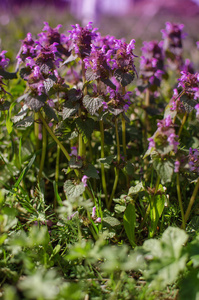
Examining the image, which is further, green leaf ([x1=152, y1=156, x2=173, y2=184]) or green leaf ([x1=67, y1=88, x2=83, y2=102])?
green leaf ([x1=67, y1=88, x2=83, y2=102])

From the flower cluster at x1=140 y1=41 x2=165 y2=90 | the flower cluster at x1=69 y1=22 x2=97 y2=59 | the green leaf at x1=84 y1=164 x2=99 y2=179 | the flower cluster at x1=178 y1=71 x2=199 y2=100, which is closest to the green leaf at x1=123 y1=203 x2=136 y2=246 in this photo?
the green leaf at x1=84 y1=164 x2=99 y2=179

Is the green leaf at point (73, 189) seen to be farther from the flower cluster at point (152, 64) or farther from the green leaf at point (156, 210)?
the flower cluster at point (152, 64)

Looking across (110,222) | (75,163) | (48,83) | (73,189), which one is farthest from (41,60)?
(110,222)

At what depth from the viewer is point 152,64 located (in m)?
2.27

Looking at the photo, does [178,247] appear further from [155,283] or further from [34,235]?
[34,235]

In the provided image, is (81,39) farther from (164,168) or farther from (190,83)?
(164,168)

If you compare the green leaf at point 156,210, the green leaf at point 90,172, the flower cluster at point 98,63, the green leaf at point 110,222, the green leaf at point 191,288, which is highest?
the flower cluster at point 98,63

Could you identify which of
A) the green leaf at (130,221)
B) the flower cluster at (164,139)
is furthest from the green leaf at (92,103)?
the green leaf at (130,221)

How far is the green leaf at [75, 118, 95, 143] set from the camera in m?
1.56

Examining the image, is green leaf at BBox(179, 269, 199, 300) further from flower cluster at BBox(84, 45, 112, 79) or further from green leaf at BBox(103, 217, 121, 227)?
flower cluster at BBox(84, 45, 112, 79)

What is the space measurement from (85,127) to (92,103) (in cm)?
16

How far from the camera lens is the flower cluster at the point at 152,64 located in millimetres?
2266

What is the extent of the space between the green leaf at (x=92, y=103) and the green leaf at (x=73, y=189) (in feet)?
1.29

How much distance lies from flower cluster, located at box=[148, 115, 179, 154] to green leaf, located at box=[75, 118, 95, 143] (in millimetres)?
387
